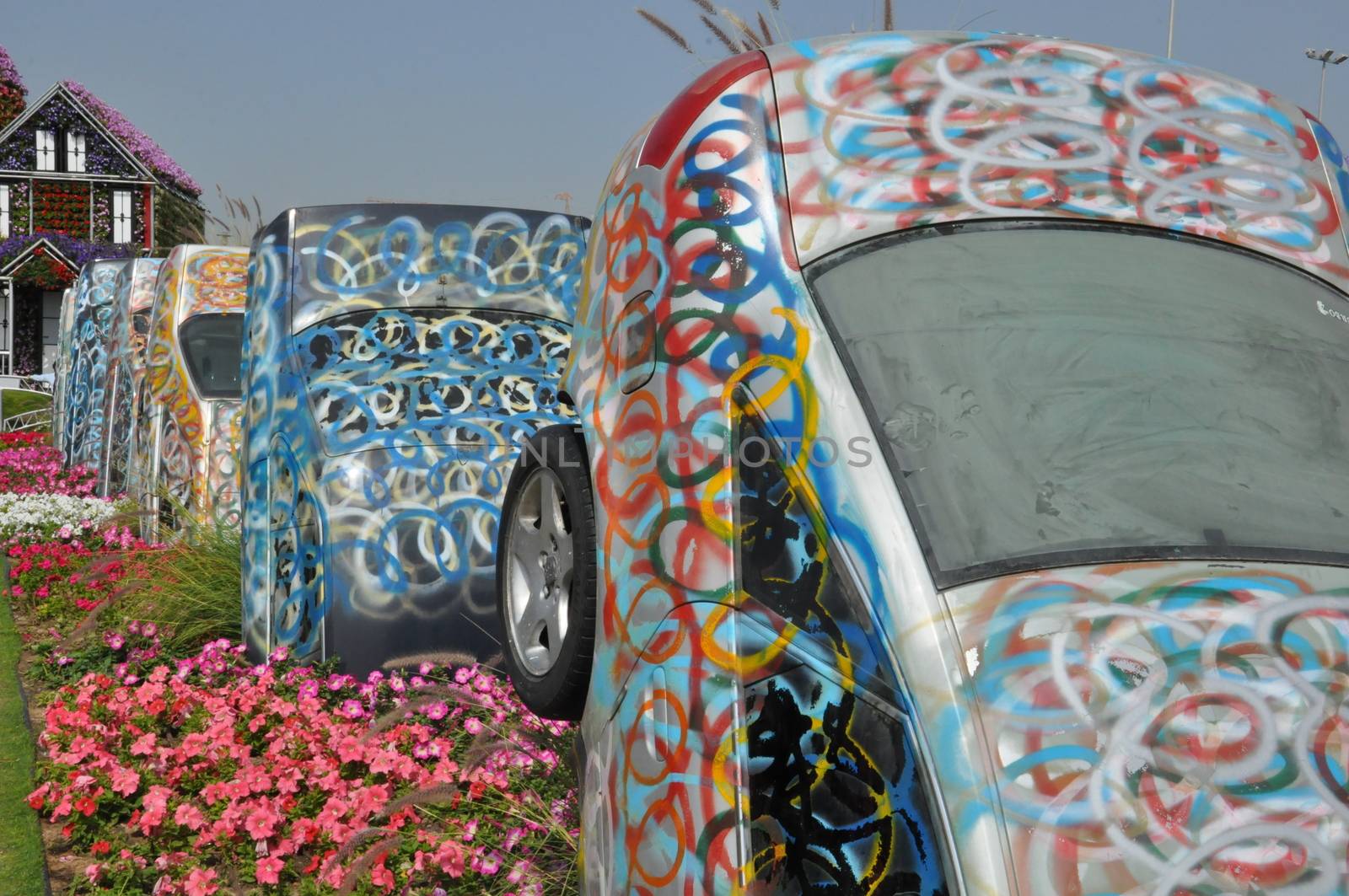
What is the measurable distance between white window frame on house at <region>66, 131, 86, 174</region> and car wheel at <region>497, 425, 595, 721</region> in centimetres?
4778

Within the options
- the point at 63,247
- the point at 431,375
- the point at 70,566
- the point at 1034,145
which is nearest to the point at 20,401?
the point at 63,247

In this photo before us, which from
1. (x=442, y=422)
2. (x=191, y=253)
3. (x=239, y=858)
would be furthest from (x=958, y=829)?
(x=191, y=253)

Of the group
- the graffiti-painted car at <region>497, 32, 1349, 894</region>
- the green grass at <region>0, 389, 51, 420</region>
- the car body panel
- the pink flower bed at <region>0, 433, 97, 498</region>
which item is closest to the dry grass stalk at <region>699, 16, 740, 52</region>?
the graffiti-painted car at <region>497, 32, 1349, 894</region>

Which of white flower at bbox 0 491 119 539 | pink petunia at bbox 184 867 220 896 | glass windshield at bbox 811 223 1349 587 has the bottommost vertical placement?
pink petunia at bbox 184 867 220 896

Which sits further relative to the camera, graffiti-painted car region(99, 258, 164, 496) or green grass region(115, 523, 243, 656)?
graffiti-painted car region(99, 258, 164, 496)

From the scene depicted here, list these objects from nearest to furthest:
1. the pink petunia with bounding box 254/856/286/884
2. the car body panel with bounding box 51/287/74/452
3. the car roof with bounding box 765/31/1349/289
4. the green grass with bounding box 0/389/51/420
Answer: the car roof with bounding box 765/31/1349/289
the pink petunia with bounding box 254/856/286/884
the car body panel with bounding box 51/287/74/452
the green grass with bounding box 0/389/51/420

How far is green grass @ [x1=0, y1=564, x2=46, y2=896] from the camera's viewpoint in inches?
183

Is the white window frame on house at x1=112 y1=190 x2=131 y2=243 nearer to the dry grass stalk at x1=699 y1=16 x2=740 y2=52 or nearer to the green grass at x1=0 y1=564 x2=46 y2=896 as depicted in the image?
the green grass at x1=0 y1=564 x2=46 y2=896

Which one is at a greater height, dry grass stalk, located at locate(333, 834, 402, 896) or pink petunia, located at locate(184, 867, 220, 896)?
dry grass stalk, located at locate(333, 834, 402, 896)

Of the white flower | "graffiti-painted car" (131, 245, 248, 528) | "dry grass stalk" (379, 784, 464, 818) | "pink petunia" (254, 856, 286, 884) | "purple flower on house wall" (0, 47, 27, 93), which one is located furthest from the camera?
"purple flower on house wall" (0, 47, 27, 93)

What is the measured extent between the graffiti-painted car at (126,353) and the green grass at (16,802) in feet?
14.3

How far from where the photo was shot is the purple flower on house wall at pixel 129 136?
4653 cm

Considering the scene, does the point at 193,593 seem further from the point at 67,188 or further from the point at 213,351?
the point at 67,188

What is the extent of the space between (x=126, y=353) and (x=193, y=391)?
306cm
